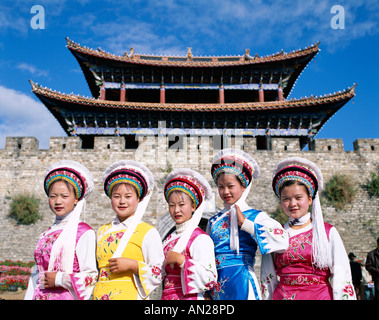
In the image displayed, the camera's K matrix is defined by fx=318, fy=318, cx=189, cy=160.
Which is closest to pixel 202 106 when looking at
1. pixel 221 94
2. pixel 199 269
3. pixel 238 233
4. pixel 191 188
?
pixel 221 94

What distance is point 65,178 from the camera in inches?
101

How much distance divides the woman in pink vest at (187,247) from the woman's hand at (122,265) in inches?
9.7

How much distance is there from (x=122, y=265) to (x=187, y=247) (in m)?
0.48

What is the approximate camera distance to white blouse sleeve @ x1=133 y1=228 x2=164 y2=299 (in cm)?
223

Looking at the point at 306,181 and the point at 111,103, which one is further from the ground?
the point at 111,103

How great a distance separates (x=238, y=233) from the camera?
2490 millimetres

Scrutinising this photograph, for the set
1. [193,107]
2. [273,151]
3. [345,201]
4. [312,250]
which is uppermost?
[193,107]

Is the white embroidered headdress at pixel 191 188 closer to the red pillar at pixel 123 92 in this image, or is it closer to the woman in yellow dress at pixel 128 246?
the woman in yellow dress at pixel 128 246

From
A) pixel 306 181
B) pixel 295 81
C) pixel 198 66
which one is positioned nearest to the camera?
pixel 306 181

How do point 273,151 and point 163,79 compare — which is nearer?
point 273,151

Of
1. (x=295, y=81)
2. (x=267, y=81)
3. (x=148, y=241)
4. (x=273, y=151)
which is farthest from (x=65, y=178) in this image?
(x=295, y=81)
